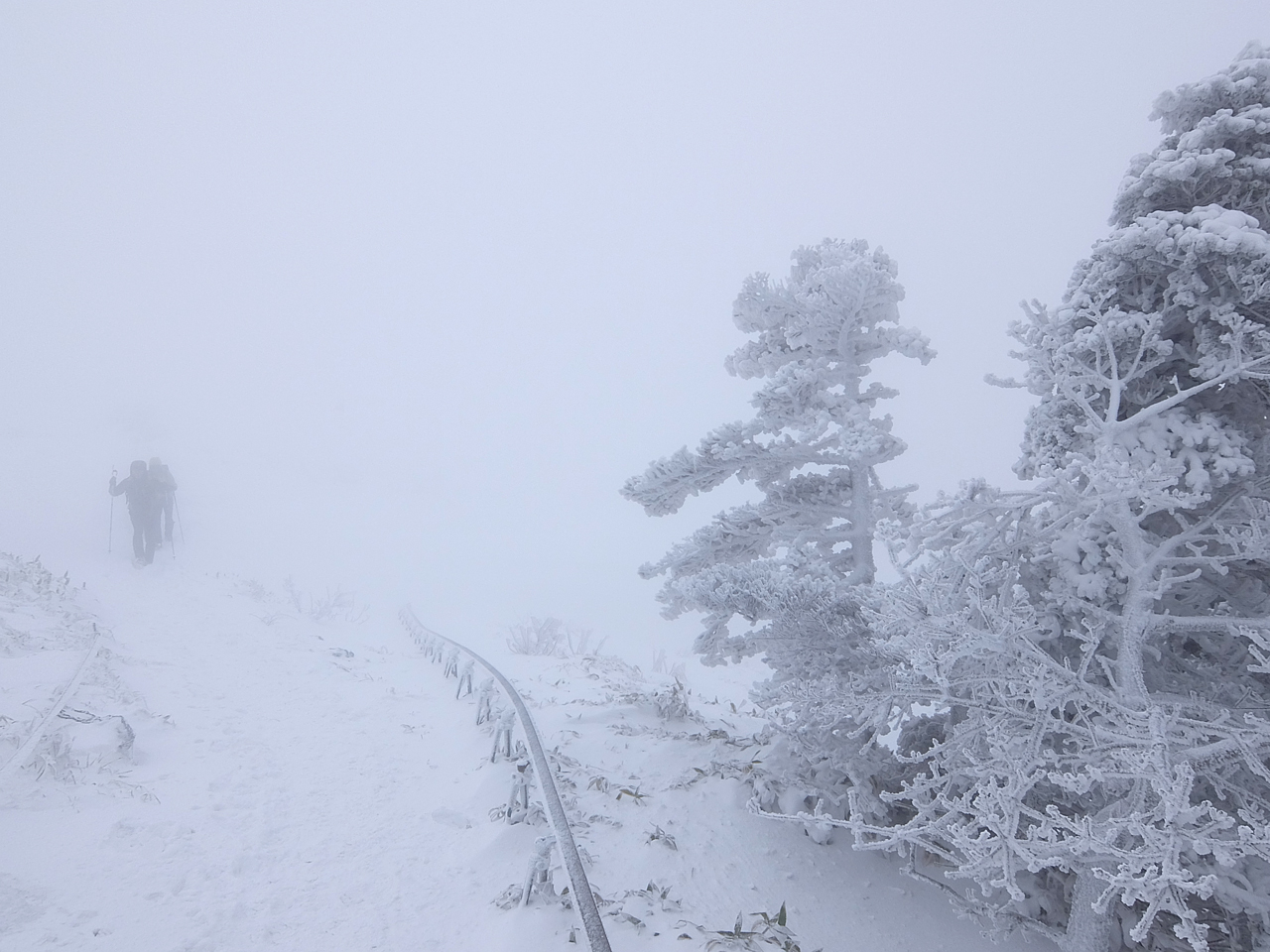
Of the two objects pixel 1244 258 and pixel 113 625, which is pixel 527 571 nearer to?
pixel 113 625

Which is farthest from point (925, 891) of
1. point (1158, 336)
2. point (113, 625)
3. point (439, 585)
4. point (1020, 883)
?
point (439, 585)

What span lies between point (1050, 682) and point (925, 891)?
2.91 m

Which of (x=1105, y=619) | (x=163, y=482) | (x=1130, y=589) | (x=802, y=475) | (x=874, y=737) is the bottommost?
(x=874, y=737)

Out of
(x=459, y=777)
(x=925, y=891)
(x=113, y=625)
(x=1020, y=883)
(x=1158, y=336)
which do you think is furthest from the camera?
(x=113, y=625)

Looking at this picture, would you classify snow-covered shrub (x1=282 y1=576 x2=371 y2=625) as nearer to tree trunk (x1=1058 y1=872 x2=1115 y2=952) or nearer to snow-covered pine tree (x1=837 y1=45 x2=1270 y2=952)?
snow-covered pine tree (x1=837 y1=45 x2=1270 y2=952)

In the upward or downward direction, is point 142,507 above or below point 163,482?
below

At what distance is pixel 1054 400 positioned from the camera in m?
4.84

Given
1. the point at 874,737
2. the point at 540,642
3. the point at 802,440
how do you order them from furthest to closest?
the point at 540,642
the point at 802,440
the point at 874,737

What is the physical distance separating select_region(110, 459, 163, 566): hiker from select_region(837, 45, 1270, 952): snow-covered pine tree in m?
20.6

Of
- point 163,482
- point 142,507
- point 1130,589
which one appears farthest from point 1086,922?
point 163,482

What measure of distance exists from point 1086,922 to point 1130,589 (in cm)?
222

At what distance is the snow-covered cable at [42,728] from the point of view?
472cm

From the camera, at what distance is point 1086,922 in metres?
3.89

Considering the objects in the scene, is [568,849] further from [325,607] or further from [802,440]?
[325,607]
